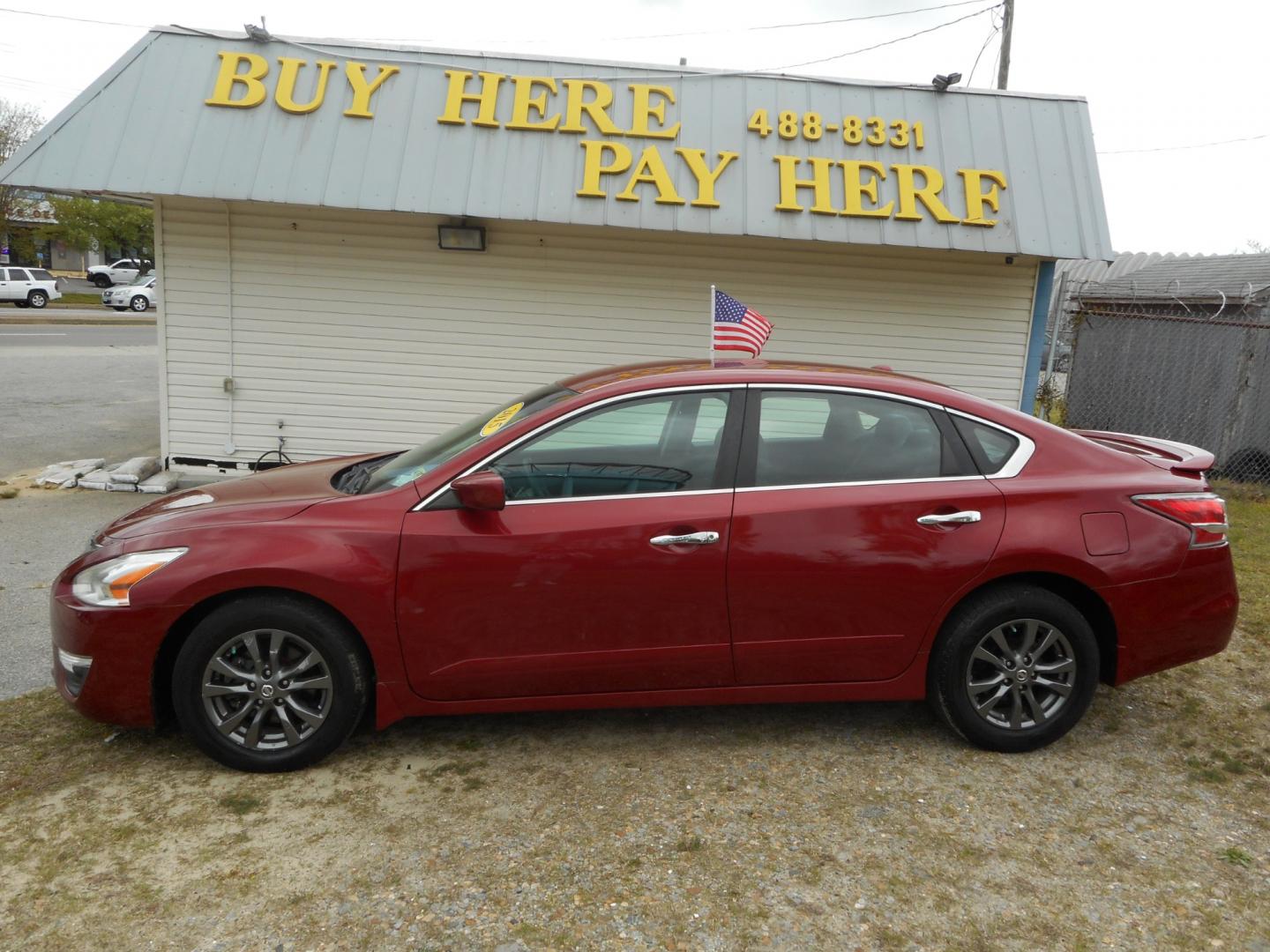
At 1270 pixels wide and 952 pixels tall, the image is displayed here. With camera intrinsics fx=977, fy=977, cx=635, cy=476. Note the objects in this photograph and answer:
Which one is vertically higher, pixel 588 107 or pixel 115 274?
pixel 588 107

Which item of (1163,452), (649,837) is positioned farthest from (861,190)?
(649,837)

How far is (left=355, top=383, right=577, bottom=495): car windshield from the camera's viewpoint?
3.97 meters

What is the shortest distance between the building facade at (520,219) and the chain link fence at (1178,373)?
9.19ft

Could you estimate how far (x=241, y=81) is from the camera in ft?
26.4

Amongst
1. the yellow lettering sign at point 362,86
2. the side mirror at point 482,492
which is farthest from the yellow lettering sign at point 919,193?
the side mirror at point 482,492

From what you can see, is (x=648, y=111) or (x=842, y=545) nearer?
(x=842, y=545)

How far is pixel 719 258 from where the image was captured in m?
8.76

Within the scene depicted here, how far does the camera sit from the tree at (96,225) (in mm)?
48688

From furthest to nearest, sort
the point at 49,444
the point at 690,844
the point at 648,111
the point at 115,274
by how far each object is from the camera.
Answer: the point at 115,274, the point at 49,444, the point at 648,111, the point at 690,844

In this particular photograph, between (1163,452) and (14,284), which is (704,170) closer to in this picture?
(1163,452)

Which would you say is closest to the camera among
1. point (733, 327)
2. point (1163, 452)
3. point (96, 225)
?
point (1163, 452)

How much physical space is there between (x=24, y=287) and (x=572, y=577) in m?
37.1

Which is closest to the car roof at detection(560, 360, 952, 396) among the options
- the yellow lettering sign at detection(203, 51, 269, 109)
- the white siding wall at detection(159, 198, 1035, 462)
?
the white siding wall at detection(159, 198, 1035, 462)

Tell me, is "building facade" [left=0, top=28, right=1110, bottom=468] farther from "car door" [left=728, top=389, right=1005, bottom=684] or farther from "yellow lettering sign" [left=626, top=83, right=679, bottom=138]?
"car door" [left=728, top=389, right=1005, bottom=684]
